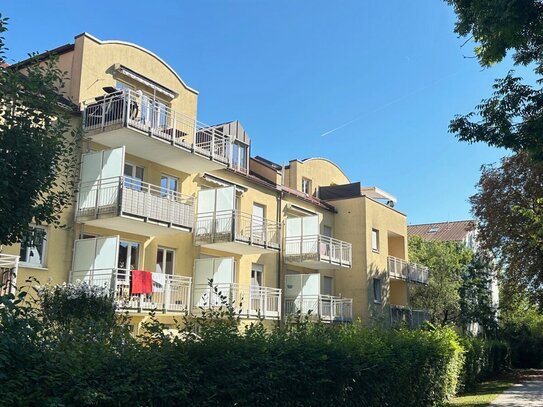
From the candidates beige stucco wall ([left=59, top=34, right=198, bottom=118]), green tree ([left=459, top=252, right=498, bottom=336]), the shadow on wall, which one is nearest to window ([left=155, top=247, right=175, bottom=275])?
beige stucco wall ([left=59, top=34, right=198, bottom=118])

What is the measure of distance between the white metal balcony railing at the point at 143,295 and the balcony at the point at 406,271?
52.9 ft

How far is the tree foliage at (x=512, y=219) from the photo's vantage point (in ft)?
77.8

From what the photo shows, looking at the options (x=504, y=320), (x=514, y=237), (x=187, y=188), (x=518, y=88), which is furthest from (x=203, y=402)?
(x=504, y=320)

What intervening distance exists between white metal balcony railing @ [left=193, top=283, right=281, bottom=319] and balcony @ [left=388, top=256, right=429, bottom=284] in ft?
→ 35.6

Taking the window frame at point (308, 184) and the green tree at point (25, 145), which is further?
the window frame at point (308, 184)

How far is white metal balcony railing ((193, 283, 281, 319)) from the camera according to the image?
2003 cm

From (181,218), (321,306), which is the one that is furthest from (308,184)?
(181,218)

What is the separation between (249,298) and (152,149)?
689 centimetres

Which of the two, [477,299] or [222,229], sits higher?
[222,229]

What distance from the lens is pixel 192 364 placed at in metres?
6.07

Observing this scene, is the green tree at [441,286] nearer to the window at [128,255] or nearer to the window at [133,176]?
the window at [128,255]

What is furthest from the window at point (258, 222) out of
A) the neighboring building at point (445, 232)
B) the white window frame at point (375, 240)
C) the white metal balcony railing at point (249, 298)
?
the neighboring building at point (445, 232)

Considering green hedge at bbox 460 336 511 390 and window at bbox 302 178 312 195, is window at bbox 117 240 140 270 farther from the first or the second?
window at bbox 302 178 312 195

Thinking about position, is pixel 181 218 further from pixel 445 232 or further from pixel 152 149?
pixel 445 232
